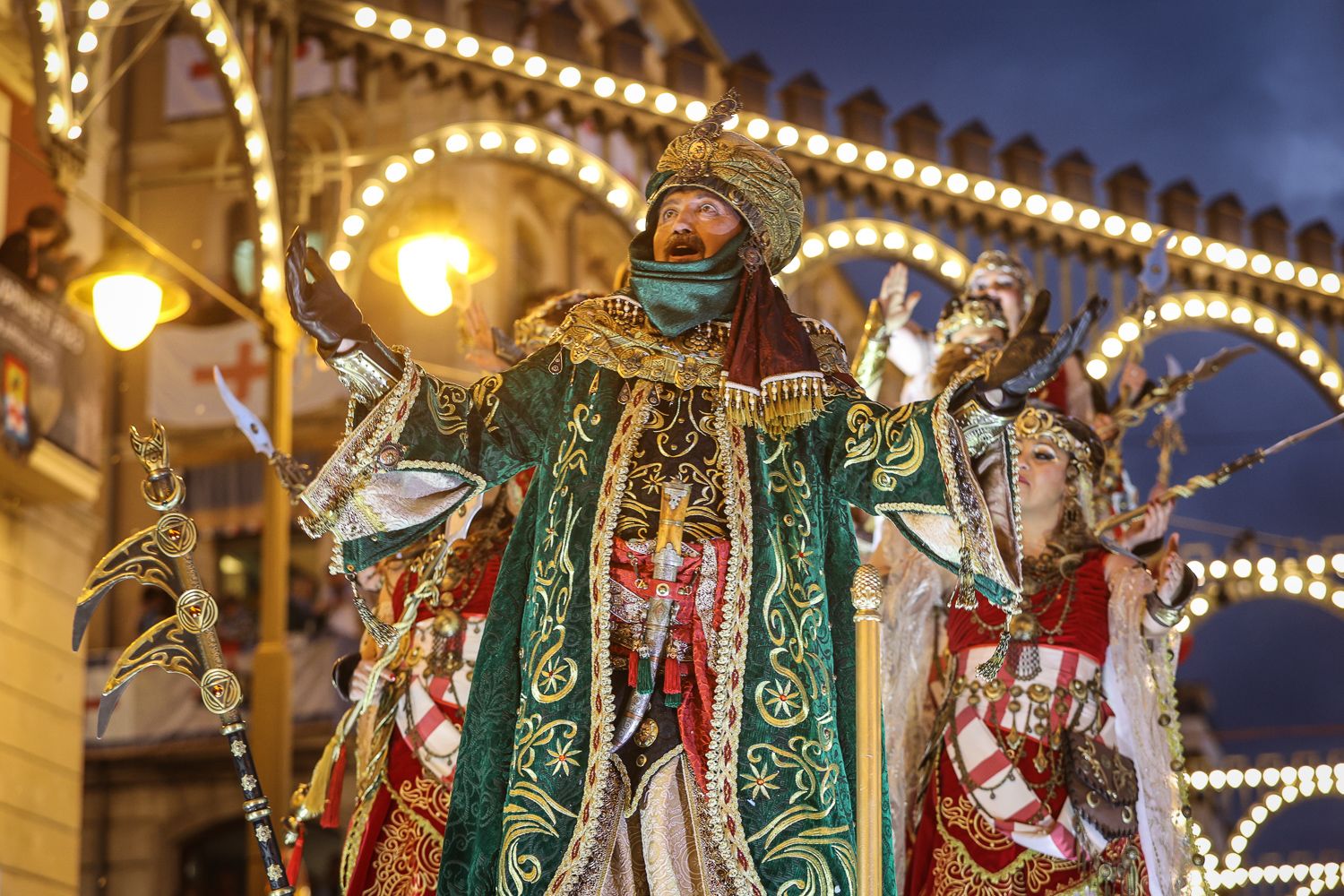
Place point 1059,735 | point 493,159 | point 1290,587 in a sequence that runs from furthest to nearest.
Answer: point 1290,587, point 493,159, point 1059,735

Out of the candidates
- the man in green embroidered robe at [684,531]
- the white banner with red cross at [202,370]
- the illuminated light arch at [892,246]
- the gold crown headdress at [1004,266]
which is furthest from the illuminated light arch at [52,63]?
the white banner with red cross at [202,370]

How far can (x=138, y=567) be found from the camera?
4.59 m

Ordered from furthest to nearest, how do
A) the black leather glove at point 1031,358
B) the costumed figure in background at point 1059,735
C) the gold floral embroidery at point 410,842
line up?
the costumed figure in background at point 1059,735
the gold floral embroidery at point 410,842
the black leather glove at point 1031,358

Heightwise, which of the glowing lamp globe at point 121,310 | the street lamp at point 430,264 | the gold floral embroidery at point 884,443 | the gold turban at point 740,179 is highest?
the street lamp at point 430,264

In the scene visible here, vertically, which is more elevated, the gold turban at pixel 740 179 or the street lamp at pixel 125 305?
the street lamp at pixel 125 305

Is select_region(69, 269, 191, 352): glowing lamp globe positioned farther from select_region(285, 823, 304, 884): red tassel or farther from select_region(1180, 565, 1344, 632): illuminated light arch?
select_region(1180, 565, 1344, 632): illuminated light arch

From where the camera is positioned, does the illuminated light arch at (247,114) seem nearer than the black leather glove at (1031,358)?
No

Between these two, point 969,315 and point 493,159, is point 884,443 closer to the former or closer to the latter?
point 969,315

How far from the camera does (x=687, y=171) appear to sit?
189 inches

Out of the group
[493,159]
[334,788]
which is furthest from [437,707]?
[493,159]

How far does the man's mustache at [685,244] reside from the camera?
4.70 meters

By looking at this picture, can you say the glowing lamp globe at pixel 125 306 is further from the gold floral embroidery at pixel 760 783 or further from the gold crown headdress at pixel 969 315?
the gold floral embroidery at pixel 760 783

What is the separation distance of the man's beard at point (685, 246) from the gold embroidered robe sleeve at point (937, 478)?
463 mm

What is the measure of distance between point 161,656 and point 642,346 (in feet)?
4.13
